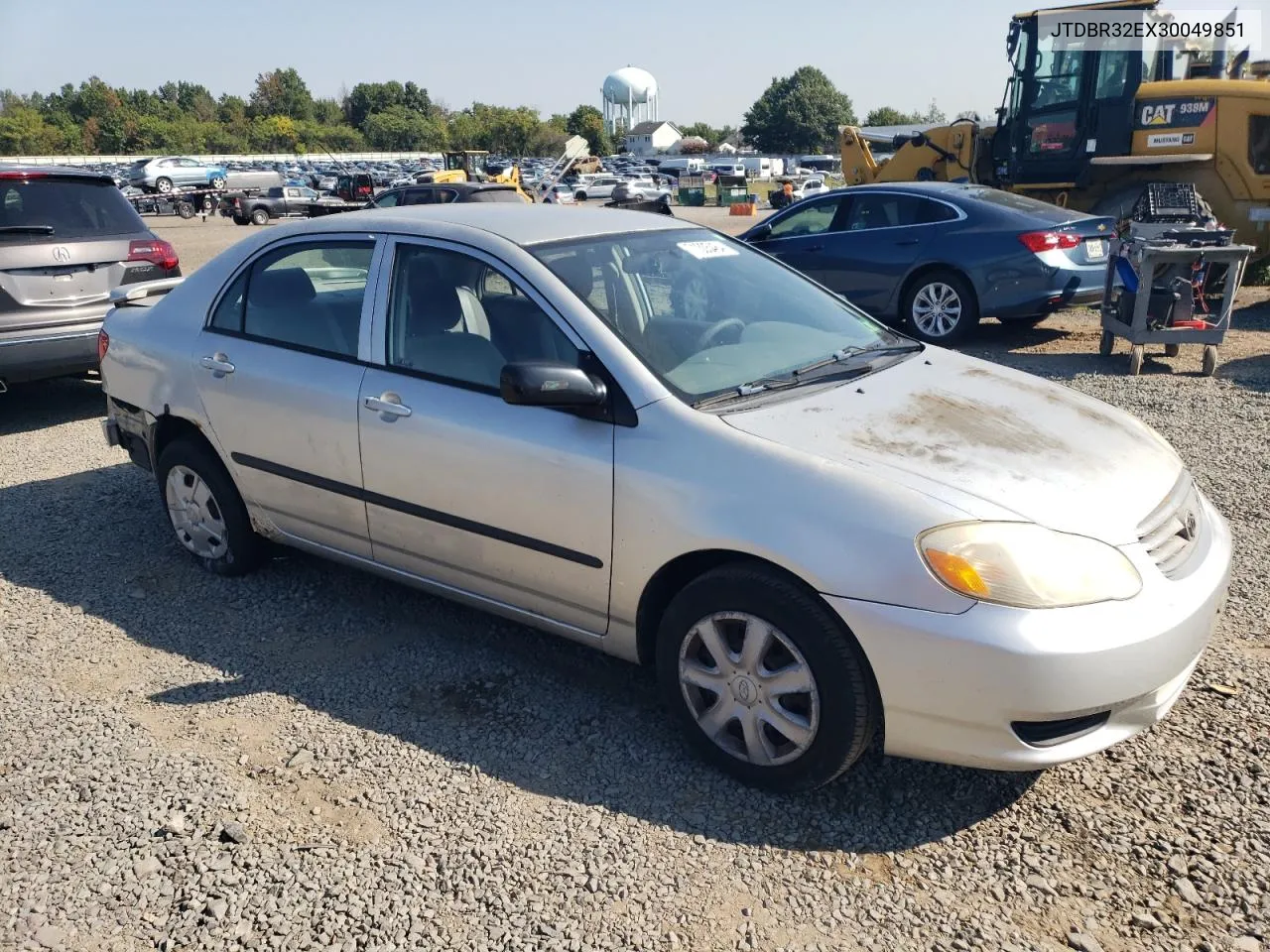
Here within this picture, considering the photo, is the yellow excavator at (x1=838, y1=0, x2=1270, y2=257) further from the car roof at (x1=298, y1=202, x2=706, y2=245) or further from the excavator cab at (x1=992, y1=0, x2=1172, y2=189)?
the car roof at (x1=298, y1=202, x2=706, y2=245)

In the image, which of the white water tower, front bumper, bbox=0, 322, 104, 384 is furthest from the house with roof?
front bumper, bbox=0, 322, 104, 384

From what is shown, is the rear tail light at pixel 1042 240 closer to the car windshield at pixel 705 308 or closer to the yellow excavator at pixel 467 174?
the car windshield at pixel 705 308

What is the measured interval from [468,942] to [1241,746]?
2.44m

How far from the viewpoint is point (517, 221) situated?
3836mm

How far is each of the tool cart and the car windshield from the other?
16.9ft

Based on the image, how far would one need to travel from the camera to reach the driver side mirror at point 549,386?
9.90 feet

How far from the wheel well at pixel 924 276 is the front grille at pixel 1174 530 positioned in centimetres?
635

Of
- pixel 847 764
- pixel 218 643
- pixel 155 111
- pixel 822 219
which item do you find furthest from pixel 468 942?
pixel 155 111

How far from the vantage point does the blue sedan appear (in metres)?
8.95

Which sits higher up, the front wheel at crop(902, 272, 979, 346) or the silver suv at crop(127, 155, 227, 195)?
the silver suv at crop(127, 155, 227, 195)

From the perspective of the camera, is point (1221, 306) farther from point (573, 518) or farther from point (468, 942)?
point (468, 942)

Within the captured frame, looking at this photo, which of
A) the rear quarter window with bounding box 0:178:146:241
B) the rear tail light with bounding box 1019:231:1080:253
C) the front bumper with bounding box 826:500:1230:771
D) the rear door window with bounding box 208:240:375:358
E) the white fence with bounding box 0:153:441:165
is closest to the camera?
the front bumper with bounding box 826:500:1230:771

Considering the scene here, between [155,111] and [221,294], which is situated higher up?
[155,111]

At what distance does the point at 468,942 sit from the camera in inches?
97.1
